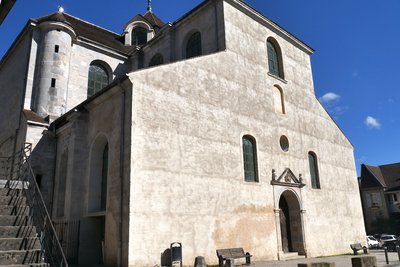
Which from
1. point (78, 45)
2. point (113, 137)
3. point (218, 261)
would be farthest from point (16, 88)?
point (218, 261)

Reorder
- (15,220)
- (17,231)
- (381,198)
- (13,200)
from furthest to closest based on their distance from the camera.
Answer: (381,198) → (13,200) → (15,220) → (17,231)

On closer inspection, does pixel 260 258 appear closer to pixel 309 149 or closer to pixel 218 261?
pixel 218 261

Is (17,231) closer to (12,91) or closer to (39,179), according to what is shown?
(39,179)

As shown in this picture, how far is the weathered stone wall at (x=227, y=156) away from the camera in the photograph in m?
11.2

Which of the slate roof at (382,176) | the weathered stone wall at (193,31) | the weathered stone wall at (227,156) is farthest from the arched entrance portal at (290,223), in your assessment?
the slate roof at (382,176)

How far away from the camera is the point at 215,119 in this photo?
45.2 ft

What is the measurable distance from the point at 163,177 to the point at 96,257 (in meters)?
4.07

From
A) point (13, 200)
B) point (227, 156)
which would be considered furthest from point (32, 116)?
point (227, 156)

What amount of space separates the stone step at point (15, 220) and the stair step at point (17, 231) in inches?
9.5

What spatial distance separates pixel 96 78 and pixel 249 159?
37.3 ft

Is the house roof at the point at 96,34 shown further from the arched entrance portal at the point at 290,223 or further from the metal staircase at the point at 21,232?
the arched entrance portal at the point at 290,223

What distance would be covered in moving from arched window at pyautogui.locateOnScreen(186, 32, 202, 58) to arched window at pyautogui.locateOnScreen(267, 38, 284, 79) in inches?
159

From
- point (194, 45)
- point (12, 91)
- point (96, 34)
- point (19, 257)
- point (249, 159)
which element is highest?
point (96, 34)

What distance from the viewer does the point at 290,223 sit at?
55.1ft
